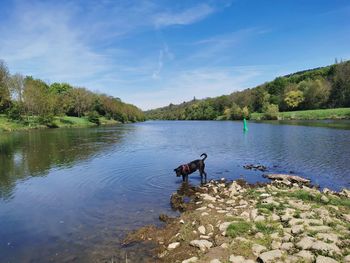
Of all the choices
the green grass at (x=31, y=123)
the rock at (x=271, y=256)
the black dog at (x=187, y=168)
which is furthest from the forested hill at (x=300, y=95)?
the rock at (x=271, y=256)

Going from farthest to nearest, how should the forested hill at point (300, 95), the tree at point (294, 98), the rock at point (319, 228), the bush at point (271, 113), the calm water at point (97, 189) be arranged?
Result: the tree at point (294, 98) → the bush at point (271, 113) → the forested hill at point (300, 95) → the calm water at point (97, 189) → the rock at point (319, 228)

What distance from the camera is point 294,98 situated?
129 meters

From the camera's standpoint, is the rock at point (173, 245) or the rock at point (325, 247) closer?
the rock at point (325, 247)

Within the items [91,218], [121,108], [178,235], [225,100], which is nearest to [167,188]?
[91,218]

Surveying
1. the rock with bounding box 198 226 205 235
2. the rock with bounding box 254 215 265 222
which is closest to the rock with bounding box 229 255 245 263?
the rock with bounding box 198 226 205 235

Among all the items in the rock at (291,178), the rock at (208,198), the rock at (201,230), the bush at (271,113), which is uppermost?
the bush at (271,113)

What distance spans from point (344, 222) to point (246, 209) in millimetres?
3948

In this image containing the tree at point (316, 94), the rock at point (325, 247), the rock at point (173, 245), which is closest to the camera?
the rock at point (325, 247)

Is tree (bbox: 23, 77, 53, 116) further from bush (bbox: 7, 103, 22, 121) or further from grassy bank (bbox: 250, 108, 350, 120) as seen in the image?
grassy bank (bbox: 250, 108, 350, 120)

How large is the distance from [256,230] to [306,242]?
203 centimetres

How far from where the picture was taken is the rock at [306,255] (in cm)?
782

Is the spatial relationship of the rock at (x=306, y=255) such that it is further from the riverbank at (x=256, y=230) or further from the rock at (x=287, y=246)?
the rock at (x=287, y=246)

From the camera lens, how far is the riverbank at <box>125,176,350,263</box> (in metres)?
8.45

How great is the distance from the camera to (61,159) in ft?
101
